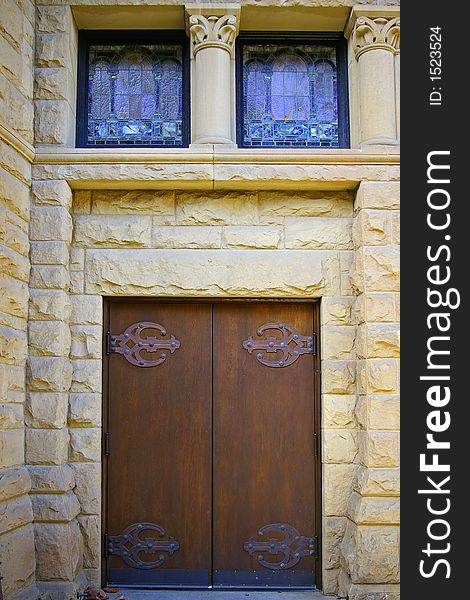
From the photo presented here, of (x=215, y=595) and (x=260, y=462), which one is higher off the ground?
(x=260, y=462)

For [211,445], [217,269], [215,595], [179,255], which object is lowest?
[215,595]

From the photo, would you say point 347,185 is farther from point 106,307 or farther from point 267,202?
point 106,307

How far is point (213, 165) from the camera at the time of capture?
5.21 metres

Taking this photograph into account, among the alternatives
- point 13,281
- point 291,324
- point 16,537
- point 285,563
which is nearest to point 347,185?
point 291,324

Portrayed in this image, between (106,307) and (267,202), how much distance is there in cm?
134

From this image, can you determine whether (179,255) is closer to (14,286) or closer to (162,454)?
(14,286)

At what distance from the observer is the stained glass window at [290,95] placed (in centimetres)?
557

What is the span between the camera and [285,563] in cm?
531

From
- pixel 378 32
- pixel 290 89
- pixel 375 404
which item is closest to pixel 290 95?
pixel 290 89

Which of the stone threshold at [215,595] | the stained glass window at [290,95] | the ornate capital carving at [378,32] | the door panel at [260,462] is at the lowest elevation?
the stone threshold at [215,595]

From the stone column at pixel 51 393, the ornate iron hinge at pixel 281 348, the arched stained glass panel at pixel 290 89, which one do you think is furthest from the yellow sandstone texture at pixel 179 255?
the arched stained glass panel at pixel 290 89

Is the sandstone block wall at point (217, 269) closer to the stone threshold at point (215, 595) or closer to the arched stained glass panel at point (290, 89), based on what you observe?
the stone threshold at point (215, 595)

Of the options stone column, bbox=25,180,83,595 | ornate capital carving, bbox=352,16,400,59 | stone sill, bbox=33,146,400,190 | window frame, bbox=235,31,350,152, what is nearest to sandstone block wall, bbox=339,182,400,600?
stone sill, bbox=33,146,400,190

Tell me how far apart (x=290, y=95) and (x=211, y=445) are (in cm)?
256
